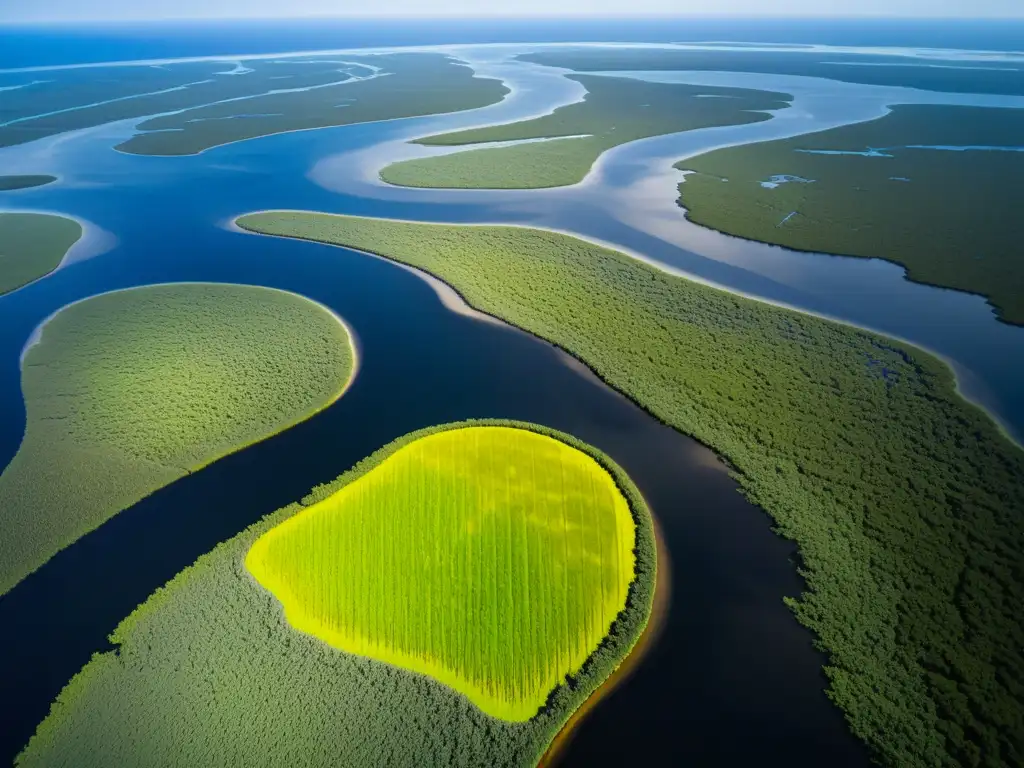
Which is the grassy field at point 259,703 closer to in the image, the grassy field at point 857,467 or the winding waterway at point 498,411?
the winding waterway at point 498,411

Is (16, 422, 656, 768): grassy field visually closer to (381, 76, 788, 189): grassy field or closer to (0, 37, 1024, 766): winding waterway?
(0, 37, 1024, 766): winding waterway

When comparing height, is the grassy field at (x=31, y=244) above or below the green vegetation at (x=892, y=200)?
below

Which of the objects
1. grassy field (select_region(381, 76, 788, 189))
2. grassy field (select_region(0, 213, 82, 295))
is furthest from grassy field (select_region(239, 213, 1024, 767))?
→ grassy field (select_region(0, 213, 82, 295))

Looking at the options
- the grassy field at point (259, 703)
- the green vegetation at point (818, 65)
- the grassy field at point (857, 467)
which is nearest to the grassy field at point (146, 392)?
the grassy field at point (259, 703)

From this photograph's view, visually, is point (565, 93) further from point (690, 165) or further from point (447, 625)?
point (447, 625)

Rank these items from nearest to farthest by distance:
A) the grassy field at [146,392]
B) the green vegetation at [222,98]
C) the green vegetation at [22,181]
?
the grassy field at [146,392] → the green vegetation at [22,181] → the green vegetation at [222,98]

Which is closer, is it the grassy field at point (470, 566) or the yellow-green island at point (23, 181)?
the grassy field at point (470, 566)

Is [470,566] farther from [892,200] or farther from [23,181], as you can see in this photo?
[23,181]

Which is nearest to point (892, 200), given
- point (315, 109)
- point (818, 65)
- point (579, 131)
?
point (579, 131)

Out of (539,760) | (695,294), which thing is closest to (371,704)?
(539,760)
